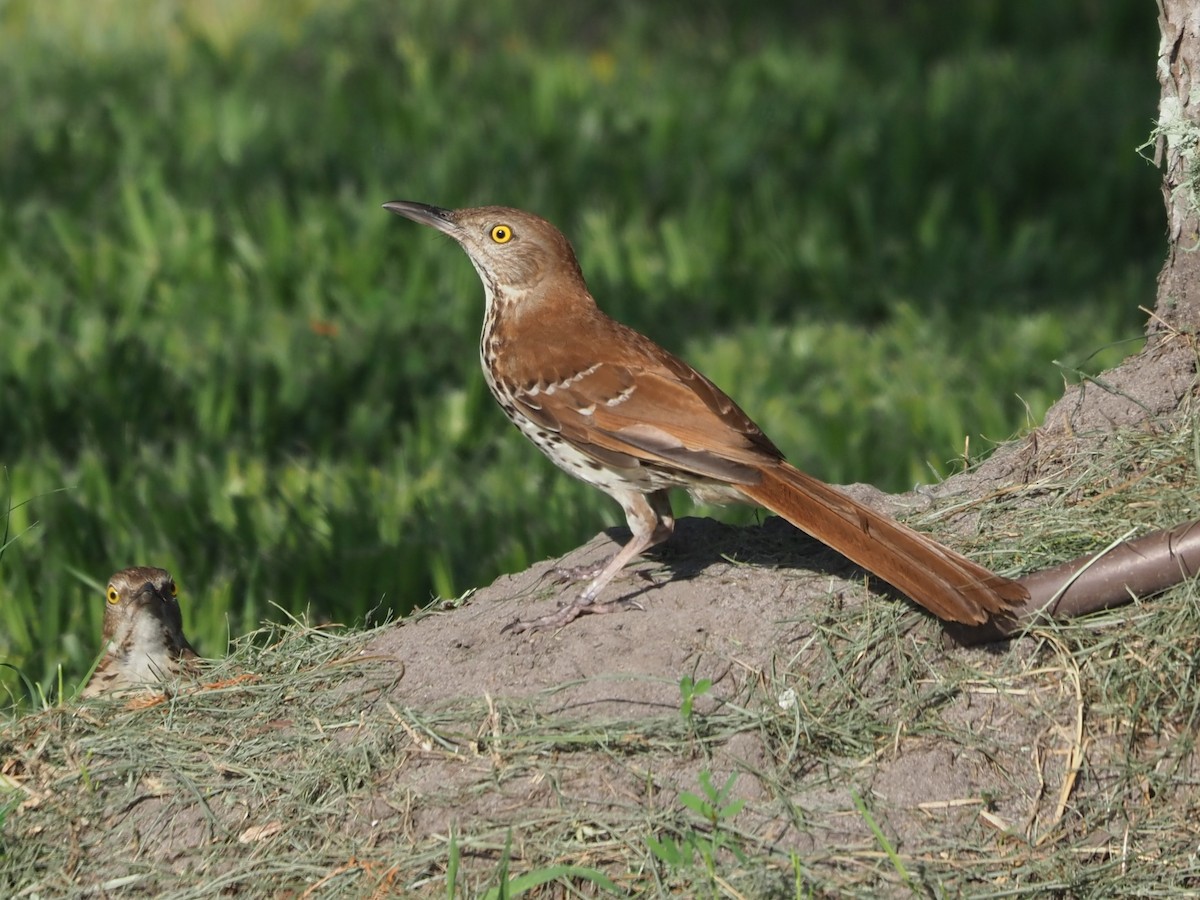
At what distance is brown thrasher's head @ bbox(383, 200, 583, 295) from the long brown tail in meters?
1.31

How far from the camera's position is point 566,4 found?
12.5 metres

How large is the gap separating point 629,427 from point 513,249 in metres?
0.98

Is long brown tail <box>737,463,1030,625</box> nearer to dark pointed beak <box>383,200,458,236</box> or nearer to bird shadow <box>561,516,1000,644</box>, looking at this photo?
bird shadow <box>561,516,1000,644</box>

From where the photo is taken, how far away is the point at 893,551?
13.3 ft

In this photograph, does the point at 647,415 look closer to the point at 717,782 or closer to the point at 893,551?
the point at 893,551

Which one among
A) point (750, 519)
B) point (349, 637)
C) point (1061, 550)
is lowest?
point (750, 519)

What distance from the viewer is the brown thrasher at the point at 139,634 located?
15.9ft

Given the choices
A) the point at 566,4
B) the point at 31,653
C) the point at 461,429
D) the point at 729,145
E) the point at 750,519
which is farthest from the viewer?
the point at 566,4

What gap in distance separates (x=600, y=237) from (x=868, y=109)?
241 cm

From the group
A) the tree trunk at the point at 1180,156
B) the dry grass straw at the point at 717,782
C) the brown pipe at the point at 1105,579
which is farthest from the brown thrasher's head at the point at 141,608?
the tree trunk at the point at 1180,156

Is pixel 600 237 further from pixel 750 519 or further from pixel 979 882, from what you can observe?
pixel 979 882

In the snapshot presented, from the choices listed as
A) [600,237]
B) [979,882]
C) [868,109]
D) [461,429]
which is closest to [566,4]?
[868,109]

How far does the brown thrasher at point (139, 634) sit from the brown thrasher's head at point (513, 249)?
136 cm

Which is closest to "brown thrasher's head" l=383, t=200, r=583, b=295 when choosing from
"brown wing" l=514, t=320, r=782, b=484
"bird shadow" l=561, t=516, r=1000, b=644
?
"brown wing" l=514, t=320, r=782, b=484
